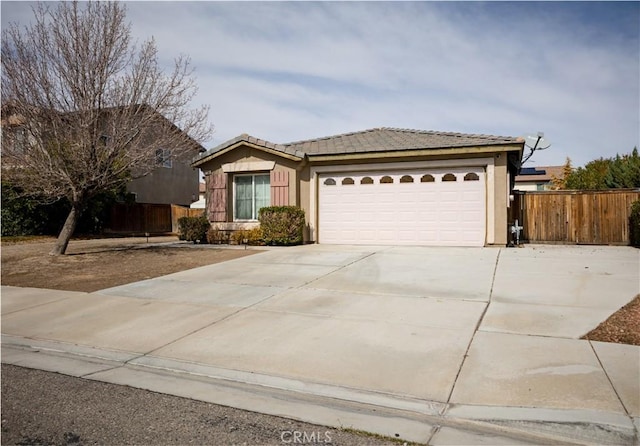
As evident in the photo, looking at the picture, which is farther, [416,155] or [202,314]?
[416,155]

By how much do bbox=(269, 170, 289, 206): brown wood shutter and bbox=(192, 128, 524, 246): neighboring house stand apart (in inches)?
1.4

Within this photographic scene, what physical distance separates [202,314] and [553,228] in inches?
525

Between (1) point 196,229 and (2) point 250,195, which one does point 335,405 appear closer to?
(2) point 250,195

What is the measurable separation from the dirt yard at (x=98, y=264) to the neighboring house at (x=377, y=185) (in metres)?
3.04

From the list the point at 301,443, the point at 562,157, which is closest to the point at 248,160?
the point at 301,443

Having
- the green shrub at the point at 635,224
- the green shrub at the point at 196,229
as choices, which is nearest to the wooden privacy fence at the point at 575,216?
the green shrub at the point at 635,224

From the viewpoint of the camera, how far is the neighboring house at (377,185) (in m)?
13.6

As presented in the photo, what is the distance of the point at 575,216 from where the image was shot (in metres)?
14.9

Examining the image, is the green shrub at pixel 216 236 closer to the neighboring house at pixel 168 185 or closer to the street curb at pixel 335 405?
the neighboring house at pixel 168 185

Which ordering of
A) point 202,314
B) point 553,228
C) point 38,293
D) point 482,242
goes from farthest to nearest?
point 553,228 < point 482,242 < point 38,293 < point 202,314

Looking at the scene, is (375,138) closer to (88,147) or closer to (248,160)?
(248,160)

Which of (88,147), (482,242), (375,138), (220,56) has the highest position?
(220,56)

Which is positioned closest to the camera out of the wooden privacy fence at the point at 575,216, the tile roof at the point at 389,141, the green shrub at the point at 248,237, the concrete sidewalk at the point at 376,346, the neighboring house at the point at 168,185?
the concrete sidewalk at the point at 376,346

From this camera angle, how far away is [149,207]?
24234 mm
